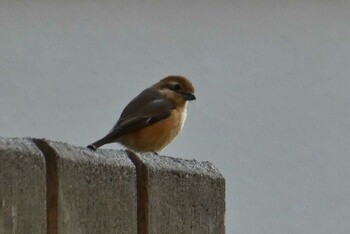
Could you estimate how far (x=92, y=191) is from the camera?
4.51 feet

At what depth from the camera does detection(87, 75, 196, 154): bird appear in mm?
5000

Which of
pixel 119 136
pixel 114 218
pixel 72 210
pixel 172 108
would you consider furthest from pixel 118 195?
pixel 172 108

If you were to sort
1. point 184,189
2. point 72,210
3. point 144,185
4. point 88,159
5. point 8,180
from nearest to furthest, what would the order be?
point 8,180 < point 72,210 < point 88,159 < point 144,185 < point 184,189

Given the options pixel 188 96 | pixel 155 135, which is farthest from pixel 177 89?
pixel 155 135

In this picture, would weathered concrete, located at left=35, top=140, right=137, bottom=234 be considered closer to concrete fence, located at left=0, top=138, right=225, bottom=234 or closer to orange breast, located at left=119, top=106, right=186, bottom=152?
concrete fence, located at left=0, top=138, right=225, bottom=234

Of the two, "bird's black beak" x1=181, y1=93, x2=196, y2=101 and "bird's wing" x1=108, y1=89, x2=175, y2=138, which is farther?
"bird's black beak" x1=181, y1=93, x2=196, y2=101

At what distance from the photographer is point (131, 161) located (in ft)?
5.11

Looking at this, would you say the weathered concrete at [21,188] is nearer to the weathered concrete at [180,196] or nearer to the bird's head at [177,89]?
the weathered concrete at [180,196]

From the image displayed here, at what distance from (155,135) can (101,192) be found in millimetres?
3729

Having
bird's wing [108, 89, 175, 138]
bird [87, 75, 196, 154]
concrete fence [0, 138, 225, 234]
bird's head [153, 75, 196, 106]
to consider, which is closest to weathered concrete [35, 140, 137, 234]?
concrete fence [0, 138, 225, 234]

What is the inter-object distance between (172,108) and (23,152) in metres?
4.24

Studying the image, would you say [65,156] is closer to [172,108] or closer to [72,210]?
[72,210]

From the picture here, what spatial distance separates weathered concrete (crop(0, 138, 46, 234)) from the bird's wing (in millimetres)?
3641

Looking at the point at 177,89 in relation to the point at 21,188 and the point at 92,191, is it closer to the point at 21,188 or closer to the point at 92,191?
the point at 92,191
